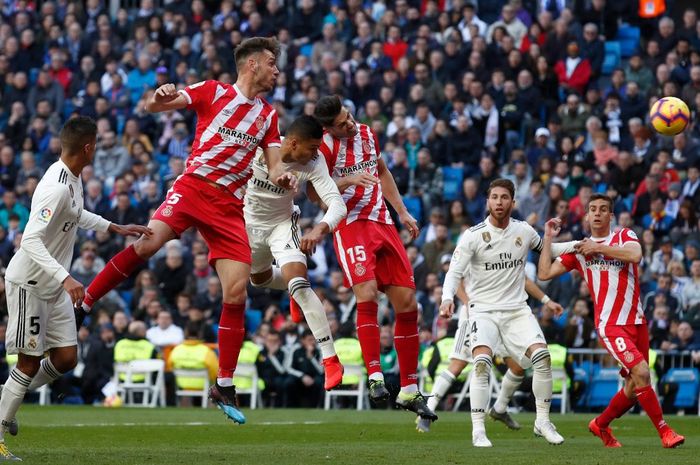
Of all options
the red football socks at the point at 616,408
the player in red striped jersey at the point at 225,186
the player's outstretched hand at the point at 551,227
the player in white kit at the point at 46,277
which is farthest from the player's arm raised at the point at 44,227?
the red football socks at the point at 616,408

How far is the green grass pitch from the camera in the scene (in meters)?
10.8

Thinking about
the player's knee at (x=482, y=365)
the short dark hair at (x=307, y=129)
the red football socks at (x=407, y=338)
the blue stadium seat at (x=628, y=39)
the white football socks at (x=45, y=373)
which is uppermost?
the blue stadium seat at (x=628, y=39)

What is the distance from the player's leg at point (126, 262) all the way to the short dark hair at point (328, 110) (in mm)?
1916

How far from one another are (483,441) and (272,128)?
3.54 metres

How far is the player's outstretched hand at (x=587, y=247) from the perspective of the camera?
532 inches

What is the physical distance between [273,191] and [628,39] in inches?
627

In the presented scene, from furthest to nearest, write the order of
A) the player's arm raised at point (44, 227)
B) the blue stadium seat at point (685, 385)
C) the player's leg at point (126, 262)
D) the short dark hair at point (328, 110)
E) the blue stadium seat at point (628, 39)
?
1. the blue stadium seat at point (628, 39)
2. the blue stadium seat at point (685, 385)
3. the short dark hair at point (328, 110)
4. the player's leg at point (126, 262)
5. the player's arm raised at point (44, 227)

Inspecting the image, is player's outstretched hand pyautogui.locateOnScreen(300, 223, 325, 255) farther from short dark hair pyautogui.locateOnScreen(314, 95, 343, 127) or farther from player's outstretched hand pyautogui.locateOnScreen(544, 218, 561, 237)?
player's outstretched hand pyautogui.locateOnScreen(544, 218, 561, 237)

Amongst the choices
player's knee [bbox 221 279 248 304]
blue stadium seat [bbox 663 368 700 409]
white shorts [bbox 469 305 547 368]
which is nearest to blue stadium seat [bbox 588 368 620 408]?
blue stadium seat [bbox 663 368 700 409]

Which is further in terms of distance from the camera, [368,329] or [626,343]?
[626,343]

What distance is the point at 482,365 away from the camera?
44.0 feet

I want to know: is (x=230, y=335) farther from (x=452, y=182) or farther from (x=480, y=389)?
(x=452, y=182)

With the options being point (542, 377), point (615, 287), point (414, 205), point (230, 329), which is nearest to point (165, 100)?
point (230, 329)

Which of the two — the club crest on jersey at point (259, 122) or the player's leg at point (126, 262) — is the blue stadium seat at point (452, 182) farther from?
the player's leg at point (126, 262)
